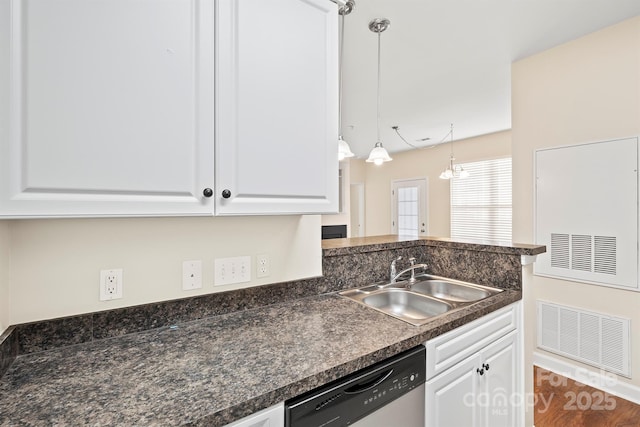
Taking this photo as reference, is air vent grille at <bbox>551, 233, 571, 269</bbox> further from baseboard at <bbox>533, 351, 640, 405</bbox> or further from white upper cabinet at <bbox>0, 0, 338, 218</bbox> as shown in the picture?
white upper cabinet at <bbox>0, 0, 338, 218</bbox>

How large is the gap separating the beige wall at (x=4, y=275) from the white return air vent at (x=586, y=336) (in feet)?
10.8

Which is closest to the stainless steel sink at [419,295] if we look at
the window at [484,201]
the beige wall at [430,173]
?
the window at [484,201]

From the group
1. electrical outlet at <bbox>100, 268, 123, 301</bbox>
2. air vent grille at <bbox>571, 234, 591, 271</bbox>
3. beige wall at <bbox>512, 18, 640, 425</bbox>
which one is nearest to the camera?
electrical outlet at <bbox>100, 268, 123, 301</bbox>

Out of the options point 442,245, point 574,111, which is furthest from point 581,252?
point 442,245

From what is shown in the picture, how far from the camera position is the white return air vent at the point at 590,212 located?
2.09m

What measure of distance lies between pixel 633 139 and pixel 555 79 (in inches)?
28.9

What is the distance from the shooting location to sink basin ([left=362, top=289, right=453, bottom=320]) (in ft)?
5.26

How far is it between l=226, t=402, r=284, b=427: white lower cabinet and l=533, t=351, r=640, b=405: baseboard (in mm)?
2683

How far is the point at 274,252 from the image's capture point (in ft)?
4.67

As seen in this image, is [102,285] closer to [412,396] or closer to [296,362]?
[296,362]

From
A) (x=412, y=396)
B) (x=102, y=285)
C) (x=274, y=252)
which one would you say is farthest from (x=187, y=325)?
(x=412, y=396)

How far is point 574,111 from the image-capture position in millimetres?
2338

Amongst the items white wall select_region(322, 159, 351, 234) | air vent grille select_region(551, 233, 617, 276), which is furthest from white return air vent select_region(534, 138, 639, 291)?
white wall select_region(322, 159, 351, 234)

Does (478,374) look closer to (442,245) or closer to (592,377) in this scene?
(442,245)
